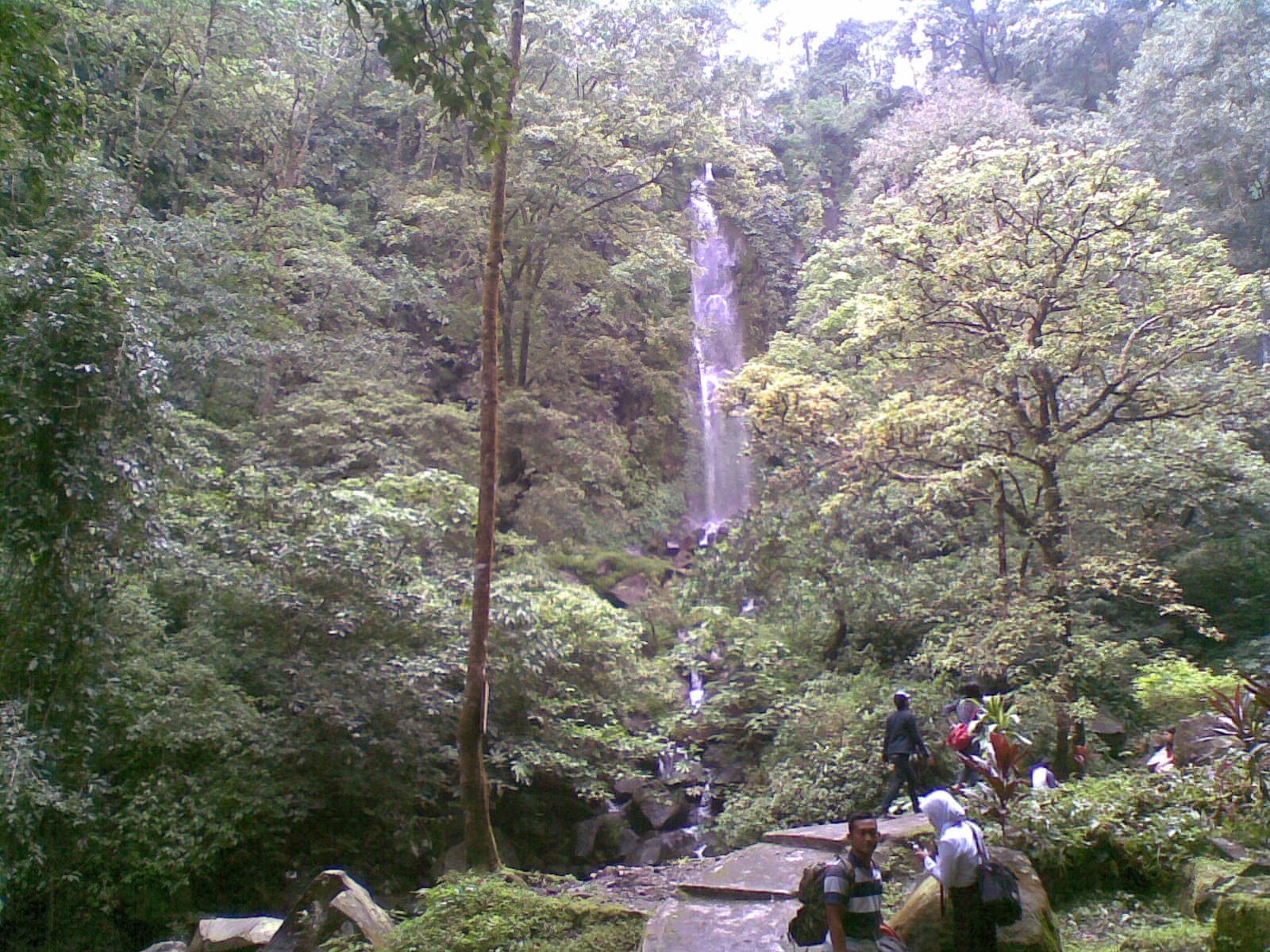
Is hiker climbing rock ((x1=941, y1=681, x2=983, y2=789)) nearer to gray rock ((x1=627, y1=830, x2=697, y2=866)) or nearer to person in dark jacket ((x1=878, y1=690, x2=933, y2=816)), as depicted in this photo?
person in dark jacket ((x1=878, y1=690, x2=933, y2=816))

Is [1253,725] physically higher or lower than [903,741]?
higher

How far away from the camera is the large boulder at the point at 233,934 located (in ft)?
20.1

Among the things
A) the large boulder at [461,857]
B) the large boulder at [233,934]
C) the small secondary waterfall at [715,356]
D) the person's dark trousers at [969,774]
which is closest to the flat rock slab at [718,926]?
the person's dark trousers at [969,774]

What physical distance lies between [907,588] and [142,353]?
8.11 meters

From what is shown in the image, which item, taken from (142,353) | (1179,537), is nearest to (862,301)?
(1179,537)

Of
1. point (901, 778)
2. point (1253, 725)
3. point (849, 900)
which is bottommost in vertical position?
point (901, 778)

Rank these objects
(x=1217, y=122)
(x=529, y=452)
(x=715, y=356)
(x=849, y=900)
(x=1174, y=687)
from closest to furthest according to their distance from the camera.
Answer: (x=849, y=900)
(x=1174, y=687)
(x=529, y=452)
(x=1217, y=122)
(x=715, y=356)

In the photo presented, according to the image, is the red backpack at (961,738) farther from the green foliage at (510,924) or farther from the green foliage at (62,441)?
the green foliage at (62,441)

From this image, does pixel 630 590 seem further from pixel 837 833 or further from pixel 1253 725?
pixel 1253 725

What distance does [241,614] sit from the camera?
8312 mm

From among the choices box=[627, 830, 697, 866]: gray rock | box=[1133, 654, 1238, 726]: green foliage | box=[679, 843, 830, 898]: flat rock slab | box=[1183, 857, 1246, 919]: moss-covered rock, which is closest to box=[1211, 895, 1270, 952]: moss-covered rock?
box=[1183, 857, 1246, 919]: moss-covered rock

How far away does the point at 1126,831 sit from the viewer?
17.5ft

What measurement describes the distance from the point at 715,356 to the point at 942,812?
18586 mm

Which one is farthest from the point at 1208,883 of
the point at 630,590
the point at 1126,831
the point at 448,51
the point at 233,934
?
the point at 630,590
